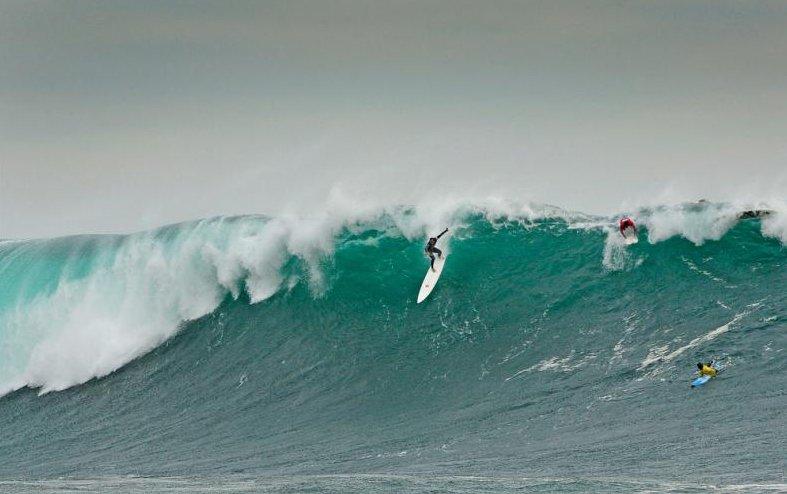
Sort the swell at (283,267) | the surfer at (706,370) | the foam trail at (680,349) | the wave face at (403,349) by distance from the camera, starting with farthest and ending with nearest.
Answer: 1. the swell at (283,267)
2. the foam trail at (680,349)
3. the surfer at (706,370)
4. the wave face at (403,349)

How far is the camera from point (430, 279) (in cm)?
2398

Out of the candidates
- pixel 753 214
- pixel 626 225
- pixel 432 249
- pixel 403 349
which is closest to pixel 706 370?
pixel 403 349

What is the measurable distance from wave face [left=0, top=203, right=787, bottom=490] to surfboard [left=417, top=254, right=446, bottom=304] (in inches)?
8.1

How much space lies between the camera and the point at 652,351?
19328 millimetres

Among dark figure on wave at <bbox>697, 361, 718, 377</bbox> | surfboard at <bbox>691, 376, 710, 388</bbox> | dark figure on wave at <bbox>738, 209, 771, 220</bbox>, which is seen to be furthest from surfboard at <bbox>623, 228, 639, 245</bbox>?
surfboard at <bbox>691, 376, 710, 388</bbox>

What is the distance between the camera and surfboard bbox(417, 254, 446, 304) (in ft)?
77.5

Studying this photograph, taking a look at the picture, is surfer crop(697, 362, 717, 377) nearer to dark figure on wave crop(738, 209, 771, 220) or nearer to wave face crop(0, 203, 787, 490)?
wave face crop(0, 203, 787, 490)

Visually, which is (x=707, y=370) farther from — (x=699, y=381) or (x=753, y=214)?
(x=753, y=214)

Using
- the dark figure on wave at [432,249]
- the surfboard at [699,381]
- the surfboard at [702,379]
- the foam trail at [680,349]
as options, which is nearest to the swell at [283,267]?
the dark figure on wave at [432,249]

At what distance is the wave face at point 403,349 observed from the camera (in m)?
16.2

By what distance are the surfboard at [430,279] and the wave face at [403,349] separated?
21 cm

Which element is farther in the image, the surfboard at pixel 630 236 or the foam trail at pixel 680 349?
the surfboard at pixel 630 236

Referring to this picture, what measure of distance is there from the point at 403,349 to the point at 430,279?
2755 mm

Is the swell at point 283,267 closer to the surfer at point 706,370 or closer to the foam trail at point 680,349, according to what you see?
the foam trail at point 680,349
